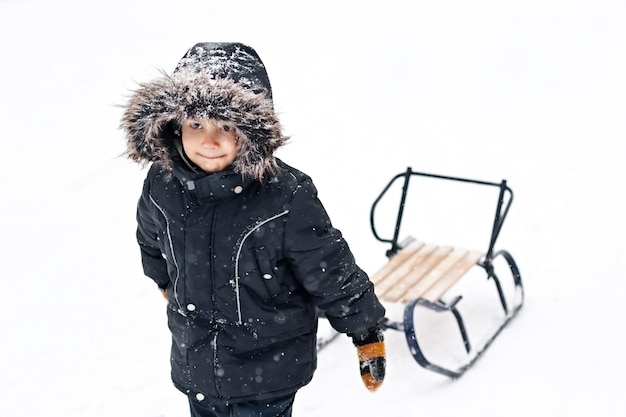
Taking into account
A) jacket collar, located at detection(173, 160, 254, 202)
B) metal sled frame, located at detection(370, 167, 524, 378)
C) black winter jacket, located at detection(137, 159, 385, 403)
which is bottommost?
metal sled frame, located at detection(370, 167, 524, 378)

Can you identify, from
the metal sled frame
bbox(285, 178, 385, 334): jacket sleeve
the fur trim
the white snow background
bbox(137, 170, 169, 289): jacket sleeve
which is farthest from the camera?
the white snow background

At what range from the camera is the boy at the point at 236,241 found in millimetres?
2227

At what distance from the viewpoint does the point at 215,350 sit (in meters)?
2.42

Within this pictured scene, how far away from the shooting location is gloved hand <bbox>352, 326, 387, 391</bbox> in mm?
2549

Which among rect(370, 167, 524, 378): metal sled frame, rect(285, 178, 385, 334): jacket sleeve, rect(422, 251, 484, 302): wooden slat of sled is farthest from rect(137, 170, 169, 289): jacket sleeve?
rect(422, 251, 484, 302): wooden slat of sled

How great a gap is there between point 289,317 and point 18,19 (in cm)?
894

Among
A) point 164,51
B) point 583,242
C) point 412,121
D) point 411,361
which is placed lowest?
point 411,361

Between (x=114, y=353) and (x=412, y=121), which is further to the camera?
(x=412, y=121)

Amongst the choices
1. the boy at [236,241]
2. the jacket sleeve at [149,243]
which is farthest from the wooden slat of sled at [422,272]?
the boy at [236,241]

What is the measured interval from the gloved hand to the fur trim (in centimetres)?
65

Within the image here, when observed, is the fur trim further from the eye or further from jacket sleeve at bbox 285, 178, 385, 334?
jacket sleeve at bbox 285, 178, 385, 334

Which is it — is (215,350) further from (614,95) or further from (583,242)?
(614,95)

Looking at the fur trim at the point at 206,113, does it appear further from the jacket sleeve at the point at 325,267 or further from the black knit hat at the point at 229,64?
the jacket sleeve at the point at 325,267

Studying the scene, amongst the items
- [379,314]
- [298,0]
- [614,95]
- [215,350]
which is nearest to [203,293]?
[215,350]
